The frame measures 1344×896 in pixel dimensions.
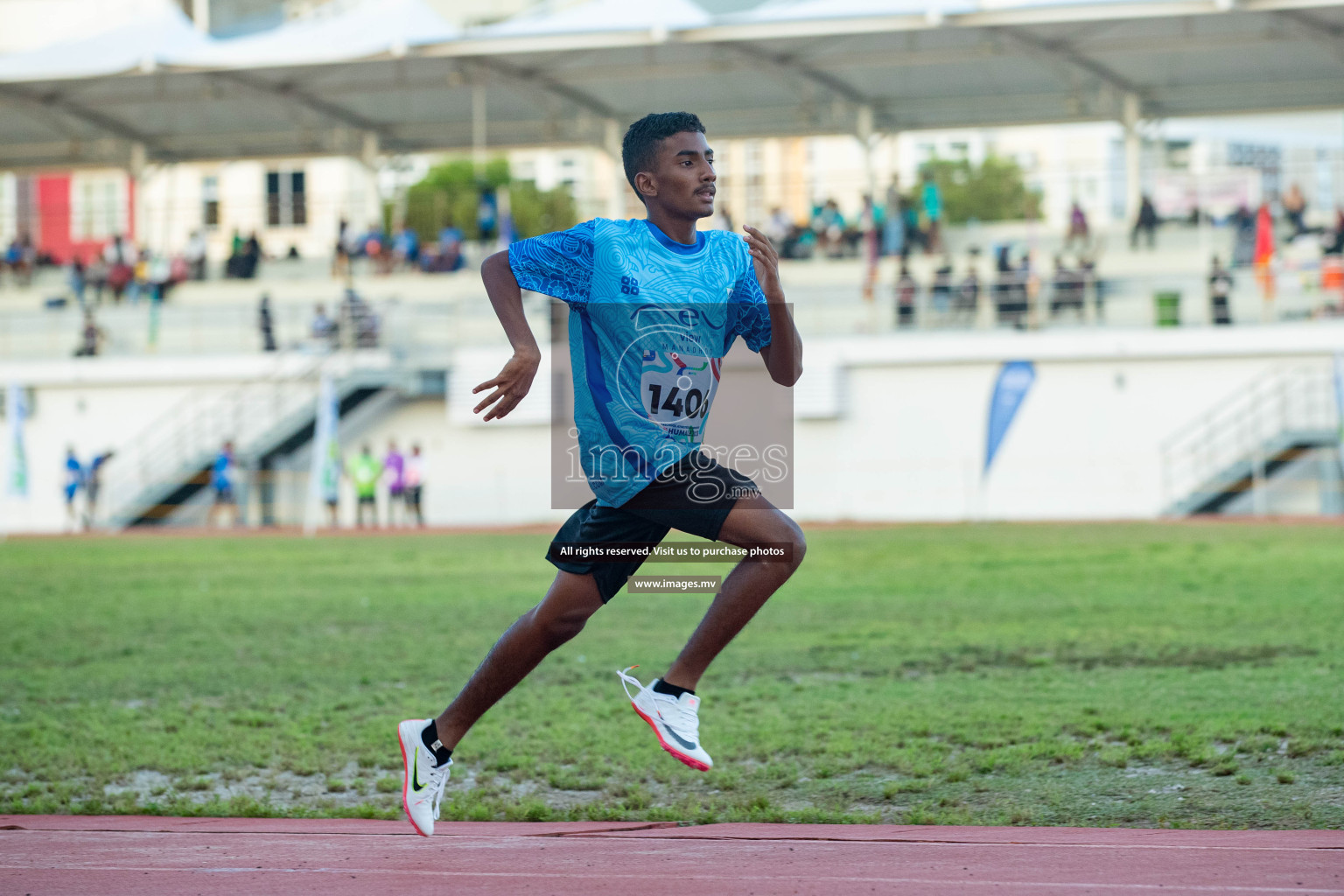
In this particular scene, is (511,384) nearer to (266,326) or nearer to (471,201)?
(266,326)

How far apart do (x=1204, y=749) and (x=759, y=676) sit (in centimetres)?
319

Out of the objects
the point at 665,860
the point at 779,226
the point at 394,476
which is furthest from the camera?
the point at 779,226

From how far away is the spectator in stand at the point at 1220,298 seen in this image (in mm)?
27766

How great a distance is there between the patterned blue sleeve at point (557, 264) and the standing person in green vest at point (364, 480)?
82.5ft

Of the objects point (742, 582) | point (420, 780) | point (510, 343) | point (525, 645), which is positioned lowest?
point (420, 780)

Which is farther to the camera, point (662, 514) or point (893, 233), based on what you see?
point (893, 233)

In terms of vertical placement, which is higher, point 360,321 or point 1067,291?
point 1067,291

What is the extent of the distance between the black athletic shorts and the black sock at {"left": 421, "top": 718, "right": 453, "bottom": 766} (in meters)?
0.64

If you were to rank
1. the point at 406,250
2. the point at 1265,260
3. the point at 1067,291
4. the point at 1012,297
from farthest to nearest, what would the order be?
the point at 406,250 → the point at 1012,297 → the point at 1067,291 → the point at 1265,260

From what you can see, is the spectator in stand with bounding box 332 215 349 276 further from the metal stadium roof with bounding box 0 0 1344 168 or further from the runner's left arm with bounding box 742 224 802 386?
the runner's left arm with bounding box 742 224 802 386

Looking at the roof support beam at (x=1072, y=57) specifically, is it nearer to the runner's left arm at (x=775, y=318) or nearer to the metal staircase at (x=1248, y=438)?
the metal staircase at (x=1248, y=438)

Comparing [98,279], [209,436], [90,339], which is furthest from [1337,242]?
[98,279]

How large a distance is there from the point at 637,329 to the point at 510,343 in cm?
39

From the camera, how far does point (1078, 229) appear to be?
30656 mm
